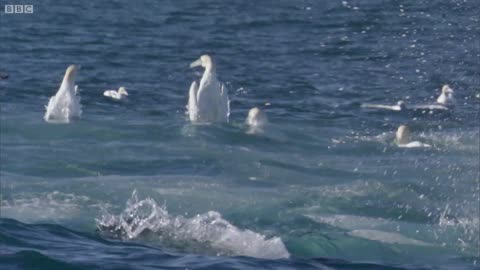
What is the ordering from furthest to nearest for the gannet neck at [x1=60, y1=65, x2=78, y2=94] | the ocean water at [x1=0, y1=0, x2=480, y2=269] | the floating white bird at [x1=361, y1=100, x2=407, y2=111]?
1. the floating white bird at [x1=361, y1=100, x2=407, y2=111]
2. the gannet neck at [x1=60, y1=65, x2=78, y2=94]
3. the ocean water at [x1=0, y1=0, x2=480, y2=269]

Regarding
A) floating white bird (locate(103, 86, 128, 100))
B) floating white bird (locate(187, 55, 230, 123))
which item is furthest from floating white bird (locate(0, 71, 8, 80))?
floating white bird (locate(187, 55, 230, 123))

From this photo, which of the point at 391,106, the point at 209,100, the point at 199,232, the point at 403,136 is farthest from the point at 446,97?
the point at 199,232

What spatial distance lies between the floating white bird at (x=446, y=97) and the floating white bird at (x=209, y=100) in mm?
4582

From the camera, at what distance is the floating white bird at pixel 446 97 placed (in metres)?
23.1

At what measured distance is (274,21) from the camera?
36.4 m

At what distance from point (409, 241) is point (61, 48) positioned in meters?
19.3

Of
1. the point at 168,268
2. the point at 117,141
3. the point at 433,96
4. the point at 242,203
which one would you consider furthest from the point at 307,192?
the point at 433,96

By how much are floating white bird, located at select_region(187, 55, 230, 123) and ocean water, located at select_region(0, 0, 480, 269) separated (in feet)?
0.99

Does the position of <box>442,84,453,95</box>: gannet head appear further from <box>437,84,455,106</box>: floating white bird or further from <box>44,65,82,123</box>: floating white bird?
<box>44,65,82,123</box>: floating white bird

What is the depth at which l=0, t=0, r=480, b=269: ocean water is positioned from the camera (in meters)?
11.5

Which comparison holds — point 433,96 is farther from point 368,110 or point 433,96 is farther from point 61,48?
point 61,48

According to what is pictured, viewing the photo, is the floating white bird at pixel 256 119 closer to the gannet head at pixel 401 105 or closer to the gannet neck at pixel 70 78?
the gannet neck at pixel 70 78


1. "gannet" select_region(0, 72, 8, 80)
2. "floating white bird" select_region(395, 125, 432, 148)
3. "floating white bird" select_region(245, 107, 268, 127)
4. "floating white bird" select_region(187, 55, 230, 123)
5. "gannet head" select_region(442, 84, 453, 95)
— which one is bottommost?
"floating white bird" select_region(395, 125, 432, 148)

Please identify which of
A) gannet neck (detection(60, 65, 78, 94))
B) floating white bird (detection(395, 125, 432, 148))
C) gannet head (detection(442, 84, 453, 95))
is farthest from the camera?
gannet head (detection(442, 84, 453, 95))
